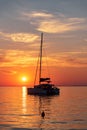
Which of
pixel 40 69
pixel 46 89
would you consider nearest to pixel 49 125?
pixel 40 69

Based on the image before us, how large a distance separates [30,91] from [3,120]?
82.7 meters

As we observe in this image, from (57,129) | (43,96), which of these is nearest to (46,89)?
(43,96)

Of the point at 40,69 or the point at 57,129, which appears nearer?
the point at 57,129

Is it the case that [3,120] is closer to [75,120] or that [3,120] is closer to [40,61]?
[75,120]

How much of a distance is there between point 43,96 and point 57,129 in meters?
87.7

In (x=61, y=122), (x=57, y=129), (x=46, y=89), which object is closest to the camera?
(x=57, y=129)

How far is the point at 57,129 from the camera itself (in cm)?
4519

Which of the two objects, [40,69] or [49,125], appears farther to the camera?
[40,69]

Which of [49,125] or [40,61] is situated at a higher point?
[40,61]

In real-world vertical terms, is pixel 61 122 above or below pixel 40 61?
below

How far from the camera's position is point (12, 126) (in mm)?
47438

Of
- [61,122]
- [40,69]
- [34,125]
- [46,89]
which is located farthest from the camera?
[46,89]

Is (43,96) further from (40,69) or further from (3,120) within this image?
(3,120)

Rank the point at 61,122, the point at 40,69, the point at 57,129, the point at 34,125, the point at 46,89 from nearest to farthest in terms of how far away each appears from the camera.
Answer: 1. the point at 57,129
2. the point at 34,125
3. the point at 61,122
4. the point at 40,69
5. the point at 46,89
